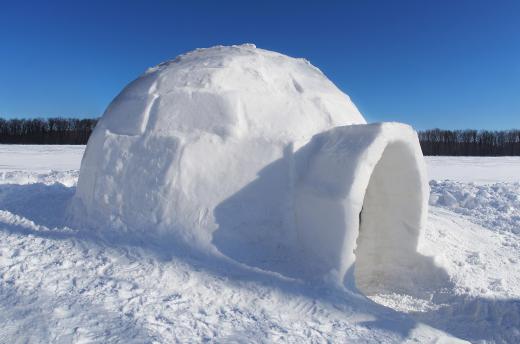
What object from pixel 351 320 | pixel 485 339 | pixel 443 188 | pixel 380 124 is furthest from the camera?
pixel 443 188

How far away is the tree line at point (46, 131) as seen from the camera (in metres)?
40.8

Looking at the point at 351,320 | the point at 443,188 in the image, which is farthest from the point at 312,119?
the point at 443,188

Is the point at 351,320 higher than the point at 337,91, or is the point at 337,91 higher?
the point at 337,91

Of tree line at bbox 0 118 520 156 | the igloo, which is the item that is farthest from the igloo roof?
tree line at bbox 0 118 520 156

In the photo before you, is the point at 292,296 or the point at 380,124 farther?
the point at 380,124

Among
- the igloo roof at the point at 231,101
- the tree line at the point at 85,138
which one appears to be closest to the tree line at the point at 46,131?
the tree line at the point at 85,138

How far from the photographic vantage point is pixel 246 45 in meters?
5.71

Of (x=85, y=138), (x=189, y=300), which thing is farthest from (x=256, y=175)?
(x=85, y=138)

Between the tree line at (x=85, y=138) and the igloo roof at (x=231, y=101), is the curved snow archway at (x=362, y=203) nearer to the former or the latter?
the igloo roof at (x=231, y=101)

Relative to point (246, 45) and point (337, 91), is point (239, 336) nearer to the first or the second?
point (337, 91)

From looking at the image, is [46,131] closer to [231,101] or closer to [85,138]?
[85,138]

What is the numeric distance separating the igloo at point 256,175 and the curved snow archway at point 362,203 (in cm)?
1

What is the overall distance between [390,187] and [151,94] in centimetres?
292

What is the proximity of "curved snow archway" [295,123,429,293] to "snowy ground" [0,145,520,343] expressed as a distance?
0.26 meters
